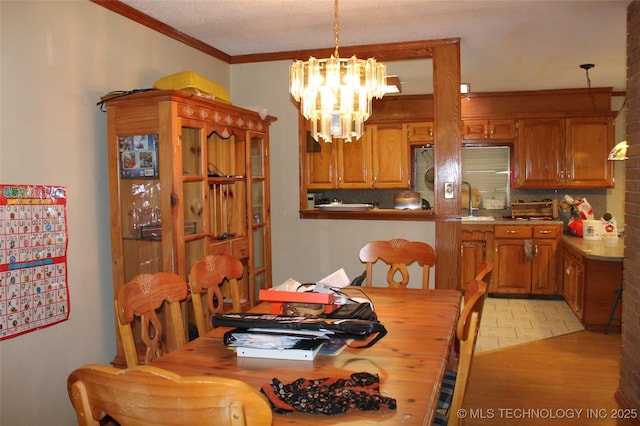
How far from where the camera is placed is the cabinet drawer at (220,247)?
10.5 feet

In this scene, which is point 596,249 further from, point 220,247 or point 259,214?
point 220,247

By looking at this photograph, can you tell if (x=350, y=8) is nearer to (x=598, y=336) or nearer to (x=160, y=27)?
(x=160, y=27)

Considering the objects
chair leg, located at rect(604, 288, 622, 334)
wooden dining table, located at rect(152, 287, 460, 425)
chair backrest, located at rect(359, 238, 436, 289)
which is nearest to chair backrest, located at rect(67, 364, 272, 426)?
wooden dining table, located at rect(152, 287, 460, 425)

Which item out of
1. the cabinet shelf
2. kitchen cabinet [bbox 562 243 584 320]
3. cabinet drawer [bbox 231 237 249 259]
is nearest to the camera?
the cabinet shelf

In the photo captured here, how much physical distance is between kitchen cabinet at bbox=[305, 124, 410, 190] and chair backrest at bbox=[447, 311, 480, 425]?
460cm

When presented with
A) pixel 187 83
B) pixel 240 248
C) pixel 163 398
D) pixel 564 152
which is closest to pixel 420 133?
pixel 564 152

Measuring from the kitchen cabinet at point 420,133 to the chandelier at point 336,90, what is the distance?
153 inches

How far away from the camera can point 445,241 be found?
392 cm

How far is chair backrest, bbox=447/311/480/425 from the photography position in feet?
5.64

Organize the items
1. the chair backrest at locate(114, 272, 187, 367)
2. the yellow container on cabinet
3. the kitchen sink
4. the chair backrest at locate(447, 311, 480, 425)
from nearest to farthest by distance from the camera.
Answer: the chair backrest at locate(447, 311, 480, 425) < the chair backrest at locate(114, 272, 187, 367) < the yellow container on cabinet < the kitchen sink

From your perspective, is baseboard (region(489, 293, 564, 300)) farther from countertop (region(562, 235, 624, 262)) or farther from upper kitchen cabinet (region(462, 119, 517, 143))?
upper kitchen cabinet (region(462, 119, 517, 143))

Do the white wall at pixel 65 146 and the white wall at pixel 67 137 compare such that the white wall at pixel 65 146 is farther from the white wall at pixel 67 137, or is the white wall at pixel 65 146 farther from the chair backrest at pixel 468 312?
the chair backrest at pixel 468 312

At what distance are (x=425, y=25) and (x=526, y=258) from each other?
3.38 metres

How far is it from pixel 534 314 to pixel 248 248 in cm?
324
